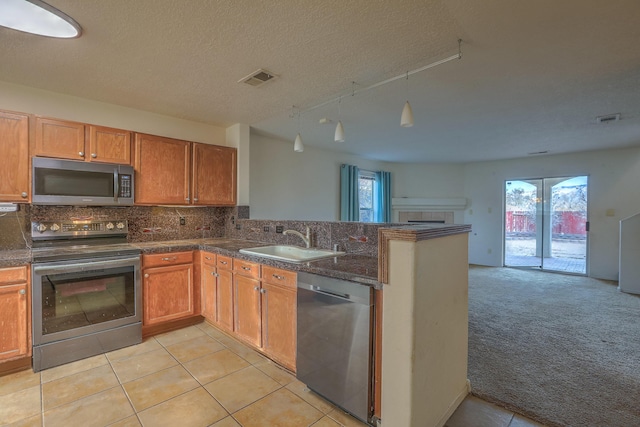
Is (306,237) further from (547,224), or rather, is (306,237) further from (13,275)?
(547,224)

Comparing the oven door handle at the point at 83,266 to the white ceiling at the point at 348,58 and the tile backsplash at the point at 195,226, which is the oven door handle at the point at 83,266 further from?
the white ceiling at the point at 348,58

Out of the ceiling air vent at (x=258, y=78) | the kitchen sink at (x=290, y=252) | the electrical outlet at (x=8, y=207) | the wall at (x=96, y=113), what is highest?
the ceiling air vent at (x=258, y=78)

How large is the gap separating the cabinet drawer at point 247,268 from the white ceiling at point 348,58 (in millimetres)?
1639

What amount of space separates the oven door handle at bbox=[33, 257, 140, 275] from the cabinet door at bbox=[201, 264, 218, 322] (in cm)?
66

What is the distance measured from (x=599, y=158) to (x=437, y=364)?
6434 mm

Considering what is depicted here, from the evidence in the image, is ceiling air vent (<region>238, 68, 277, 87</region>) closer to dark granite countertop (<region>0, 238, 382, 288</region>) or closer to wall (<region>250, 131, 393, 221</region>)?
dark granite countertop (<region>0, 238, 382, 288</region>)

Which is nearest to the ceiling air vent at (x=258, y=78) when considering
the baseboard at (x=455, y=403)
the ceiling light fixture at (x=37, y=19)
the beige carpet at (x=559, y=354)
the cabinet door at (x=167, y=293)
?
the ceiling light fixture at (x=37, y=19)

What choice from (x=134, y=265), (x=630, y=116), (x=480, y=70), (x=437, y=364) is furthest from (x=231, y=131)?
(x=630, y=116)

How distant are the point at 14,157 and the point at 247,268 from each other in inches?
85.8

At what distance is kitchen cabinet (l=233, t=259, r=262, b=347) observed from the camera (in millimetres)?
2512

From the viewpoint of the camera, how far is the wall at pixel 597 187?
213 inches

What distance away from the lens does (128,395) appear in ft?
6.79

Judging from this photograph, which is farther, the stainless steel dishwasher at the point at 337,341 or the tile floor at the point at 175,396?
the tile floor at the point at 175,396

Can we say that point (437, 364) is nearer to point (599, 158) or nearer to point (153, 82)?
point (153, 82)
